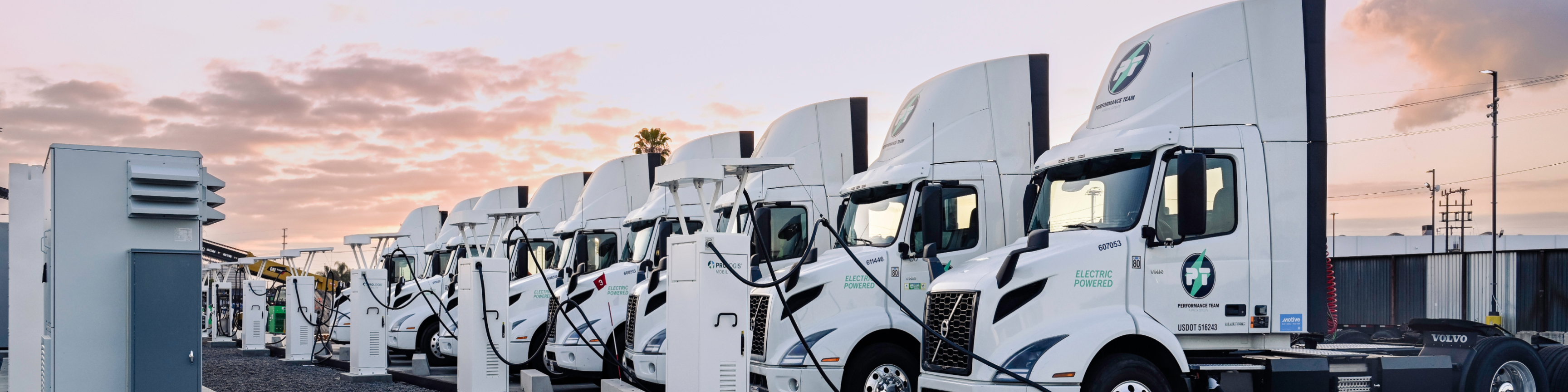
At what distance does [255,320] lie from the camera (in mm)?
27359

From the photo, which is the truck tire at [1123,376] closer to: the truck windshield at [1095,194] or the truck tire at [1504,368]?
the truck windshield at [1095,194]

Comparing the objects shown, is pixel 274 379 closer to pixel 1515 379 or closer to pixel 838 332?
pixel 838 332

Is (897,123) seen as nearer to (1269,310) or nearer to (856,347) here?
(856,347)

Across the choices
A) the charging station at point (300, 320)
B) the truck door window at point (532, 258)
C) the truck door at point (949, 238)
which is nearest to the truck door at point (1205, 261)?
the truck door at point (949, 238)

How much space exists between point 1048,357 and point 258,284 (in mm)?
23257

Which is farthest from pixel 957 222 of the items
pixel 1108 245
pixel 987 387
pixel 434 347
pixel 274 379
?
pixel 274 379

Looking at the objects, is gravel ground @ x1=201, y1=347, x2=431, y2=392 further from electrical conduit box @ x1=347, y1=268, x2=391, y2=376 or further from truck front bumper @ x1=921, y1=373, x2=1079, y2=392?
truck front bumper @ x1=921, y1=373, x2=1079, y2=392

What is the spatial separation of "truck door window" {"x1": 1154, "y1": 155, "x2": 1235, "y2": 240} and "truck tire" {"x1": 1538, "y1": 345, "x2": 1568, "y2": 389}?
4.78 meters

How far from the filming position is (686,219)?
1628 centimetres

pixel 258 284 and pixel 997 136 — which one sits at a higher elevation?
pixel 997 136

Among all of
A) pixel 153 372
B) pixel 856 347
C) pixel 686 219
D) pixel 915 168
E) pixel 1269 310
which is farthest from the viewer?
pixel 686 219

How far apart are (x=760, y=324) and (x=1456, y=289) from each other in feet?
75.2

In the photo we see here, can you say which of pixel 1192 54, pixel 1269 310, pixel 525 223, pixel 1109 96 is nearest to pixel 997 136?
pixel 1109 96

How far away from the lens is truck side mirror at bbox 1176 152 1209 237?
8164mm
